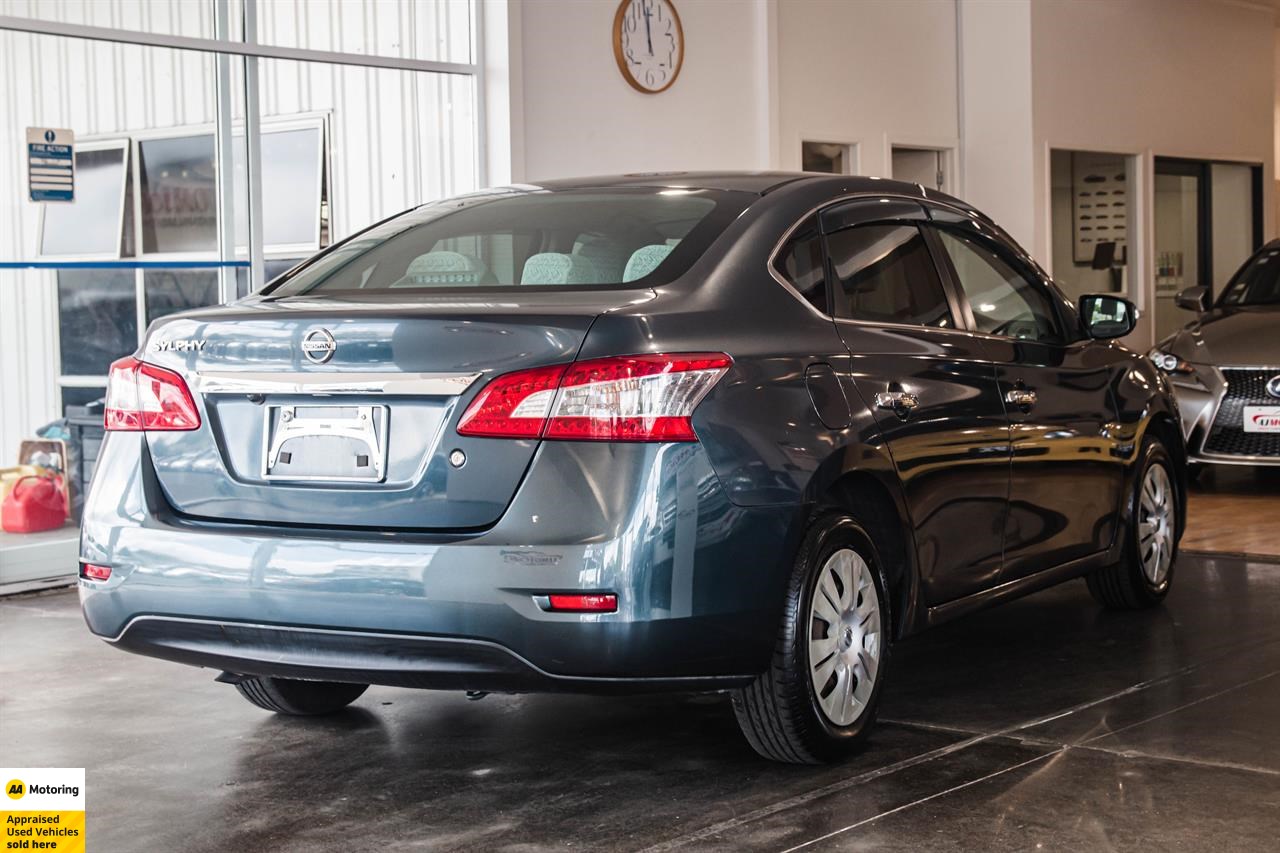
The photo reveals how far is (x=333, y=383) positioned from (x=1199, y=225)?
1375 centimetres

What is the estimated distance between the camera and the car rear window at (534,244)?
3.78 metres

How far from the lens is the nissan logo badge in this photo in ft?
11.2

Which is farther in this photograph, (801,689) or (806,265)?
(806,265)

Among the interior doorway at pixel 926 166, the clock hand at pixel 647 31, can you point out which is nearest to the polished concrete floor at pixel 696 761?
the clock hand at pixel 647 31

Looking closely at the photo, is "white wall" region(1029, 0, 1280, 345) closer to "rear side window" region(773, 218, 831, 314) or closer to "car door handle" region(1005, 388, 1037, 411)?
"car door handle" region(1005, 388, 1037, 411)

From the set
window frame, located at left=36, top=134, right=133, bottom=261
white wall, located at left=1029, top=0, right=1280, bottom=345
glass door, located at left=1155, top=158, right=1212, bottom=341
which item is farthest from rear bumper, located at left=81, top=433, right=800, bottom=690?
glass door, located at left=1155, top=158, right=1212, bottom=341

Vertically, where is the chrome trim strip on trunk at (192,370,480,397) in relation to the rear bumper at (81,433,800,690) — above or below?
above

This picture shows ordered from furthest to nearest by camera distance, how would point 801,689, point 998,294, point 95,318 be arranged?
point 95,318 → point 998,294 → point 801,689

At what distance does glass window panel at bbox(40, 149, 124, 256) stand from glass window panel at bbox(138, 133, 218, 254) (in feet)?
→ 0.57

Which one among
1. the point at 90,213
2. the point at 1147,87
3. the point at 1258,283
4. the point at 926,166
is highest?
the point at 1147,87

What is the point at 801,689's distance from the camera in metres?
3.62

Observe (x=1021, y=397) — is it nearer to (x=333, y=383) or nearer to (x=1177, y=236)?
(x=333, y=383)

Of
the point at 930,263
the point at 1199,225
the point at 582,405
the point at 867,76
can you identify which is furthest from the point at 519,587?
the point at 1199,225

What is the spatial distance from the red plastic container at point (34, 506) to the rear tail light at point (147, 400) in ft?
13.7
